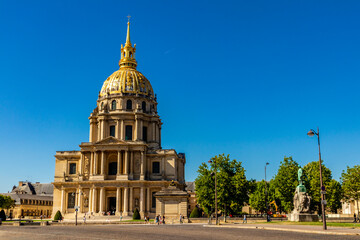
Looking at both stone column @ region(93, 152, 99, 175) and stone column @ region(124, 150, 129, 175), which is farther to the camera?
stone column @ region(93, 152, 99, 175)

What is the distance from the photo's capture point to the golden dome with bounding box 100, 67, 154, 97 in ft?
310

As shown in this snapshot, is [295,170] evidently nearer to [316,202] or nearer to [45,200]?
[316,202]

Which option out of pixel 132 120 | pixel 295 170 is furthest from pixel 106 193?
pixel 295 170

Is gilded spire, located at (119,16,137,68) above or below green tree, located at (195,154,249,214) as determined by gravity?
above

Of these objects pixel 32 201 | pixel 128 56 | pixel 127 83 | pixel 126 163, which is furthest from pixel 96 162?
pixel 32 201

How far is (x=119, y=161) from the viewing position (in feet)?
270

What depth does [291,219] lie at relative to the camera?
43500 millimetres

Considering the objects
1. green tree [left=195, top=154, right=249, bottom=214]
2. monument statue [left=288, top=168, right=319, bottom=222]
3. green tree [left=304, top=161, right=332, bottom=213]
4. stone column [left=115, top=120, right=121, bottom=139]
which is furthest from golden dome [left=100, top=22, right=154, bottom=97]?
monument statue [left=288, top=168, right=319, bottom=222]

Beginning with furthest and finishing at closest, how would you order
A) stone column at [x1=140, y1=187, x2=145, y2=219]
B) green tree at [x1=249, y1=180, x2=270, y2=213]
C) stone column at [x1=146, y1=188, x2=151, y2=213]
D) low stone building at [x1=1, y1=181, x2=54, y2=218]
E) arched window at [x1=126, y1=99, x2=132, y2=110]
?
1. low stone building at [x1=1, y1=181, x2=54, y2=218]
2. arched window at [x1=126, y1=99, x2=132, y2=110]
3. green tree at [x1=249, y1=180, x2=270, y2=213]
4. stone column at [x1=146, y1=188, x2=151, y2=213]
5. stone column at [x1=140, y1=187, x2=145, y2=219]

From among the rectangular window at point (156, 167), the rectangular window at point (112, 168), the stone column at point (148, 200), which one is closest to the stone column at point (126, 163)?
the rectangular window at point (112, 168)

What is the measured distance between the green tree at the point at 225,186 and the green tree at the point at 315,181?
35.6 ft

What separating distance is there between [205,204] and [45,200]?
2873 inches

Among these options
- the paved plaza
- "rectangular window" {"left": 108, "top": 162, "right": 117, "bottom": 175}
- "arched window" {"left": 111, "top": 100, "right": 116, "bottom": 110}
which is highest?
"arched window" {"left": 111, "top": 100, "right": 116, "bottom": 110}

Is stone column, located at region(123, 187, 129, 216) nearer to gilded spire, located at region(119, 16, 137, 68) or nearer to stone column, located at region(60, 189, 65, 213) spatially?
stone column, located at region(60, 189, 65, 213)
